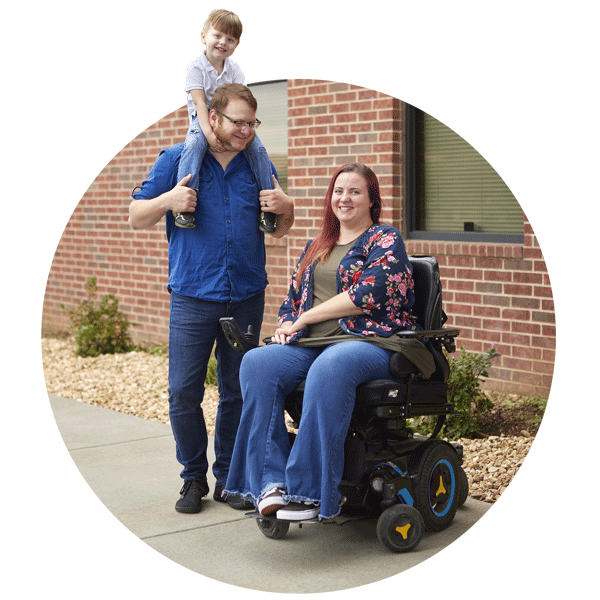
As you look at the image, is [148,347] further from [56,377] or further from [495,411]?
[495,411]

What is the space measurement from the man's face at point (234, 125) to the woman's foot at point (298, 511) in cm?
168

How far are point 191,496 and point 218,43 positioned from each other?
2.18 metres

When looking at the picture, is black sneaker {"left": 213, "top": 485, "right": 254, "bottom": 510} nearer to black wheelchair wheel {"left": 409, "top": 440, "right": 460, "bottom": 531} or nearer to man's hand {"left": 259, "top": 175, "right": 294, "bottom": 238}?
black wheelchair wheel {"left": 409, "top": 440, "right": 460, "bottom": 531}

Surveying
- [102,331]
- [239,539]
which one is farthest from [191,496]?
[102,331]

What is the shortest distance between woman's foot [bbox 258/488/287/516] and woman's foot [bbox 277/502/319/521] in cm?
3

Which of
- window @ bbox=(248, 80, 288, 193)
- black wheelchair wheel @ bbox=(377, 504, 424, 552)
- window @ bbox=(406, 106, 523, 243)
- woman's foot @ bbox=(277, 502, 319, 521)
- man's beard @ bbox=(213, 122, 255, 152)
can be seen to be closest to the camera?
woman's foot @ bbox=(277, 502, 319, 521)

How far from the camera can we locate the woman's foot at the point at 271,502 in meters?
3.65

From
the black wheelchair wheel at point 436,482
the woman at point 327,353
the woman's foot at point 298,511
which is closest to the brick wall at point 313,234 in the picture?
the black wheelchair wheel at point 436,482

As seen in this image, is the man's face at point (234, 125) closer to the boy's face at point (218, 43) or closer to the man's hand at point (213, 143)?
the man's hand at point (213, 143)

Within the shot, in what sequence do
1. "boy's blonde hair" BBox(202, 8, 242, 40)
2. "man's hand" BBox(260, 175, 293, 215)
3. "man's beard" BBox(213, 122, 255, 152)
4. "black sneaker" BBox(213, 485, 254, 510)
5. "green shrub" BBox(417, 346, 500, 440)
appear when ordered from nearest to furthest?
"boy's blonde hair" BBox(202, 8, 242, 40) < "man's beard" BBox(213, 122, 255, 152) < "man's hand" BBox(260, 175, 293, 215) < "black sneaker" BBox(213, 485, 254, 510) < "green shrub" BBox(417, 346, 500, 440)

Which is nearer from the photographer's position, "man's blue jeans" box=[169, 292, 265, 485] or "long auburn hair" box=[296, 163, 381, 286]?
"long auburn hair" box=[296, 163, 381, 286]

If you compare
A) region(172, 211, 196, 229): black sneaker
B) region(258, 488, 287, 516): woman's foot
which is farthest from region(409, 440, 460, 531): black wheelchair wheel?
region(172, 211, 196, 229): black sneaker

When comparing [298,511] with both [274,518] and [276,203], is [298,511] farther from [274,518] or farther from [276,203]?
[276,203]

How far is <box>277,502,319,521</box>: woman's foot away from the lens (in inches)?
142
